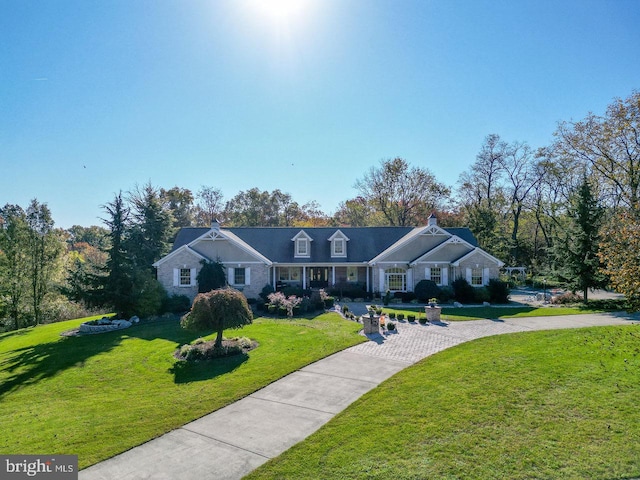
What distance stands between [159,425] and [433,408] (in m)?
6.44

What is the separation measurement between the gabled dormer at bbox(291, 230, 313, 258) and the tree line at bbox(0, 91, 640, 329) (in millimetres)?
10595

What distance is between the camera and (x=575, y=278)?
947 inches

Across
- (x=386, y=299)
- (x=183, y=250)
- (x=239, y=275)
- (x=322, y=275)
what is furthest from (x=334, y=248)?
(x=183, y=250)

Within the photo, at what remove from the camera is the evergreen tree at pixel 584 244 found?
23391mm

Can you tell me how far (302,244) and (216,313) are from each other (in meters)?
16.3

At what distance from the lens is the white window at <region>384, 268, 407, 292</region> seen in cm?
2825

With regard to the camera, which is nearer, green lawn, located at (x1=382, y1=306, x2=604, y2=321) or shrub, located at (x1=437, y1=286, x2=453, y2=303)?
green lawn, located at (x1=382, y1=306, x2=604, y2=321)

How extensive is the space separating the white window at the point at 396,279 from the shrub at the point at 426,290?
68.7 inches

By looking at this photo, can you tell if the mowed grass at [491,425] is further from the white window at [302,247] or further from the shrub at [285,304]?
the white window at [302,247]

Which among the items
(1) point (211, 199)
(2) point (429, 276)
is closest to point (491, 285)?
(2) point (429, 276)

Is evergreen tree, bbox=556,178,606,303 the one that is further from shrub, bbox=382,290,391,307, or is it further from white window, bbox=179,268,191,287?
white window, bbox=179,268,191,287

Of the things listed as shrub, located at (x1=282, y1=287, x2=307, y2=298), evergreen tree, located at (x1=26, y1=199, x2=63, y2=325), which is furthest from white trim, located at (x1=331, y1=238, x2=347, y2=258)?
evergreen tree, located at (x1=26, y1=199, x2=63, y2=325)

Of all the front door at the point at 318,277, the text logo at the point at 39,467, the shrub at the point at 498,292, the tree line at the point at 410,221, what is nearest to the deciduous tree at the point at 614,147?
the tree line at the point at 410,221

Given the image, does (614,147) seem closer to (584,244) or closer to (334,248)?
(584,244)
